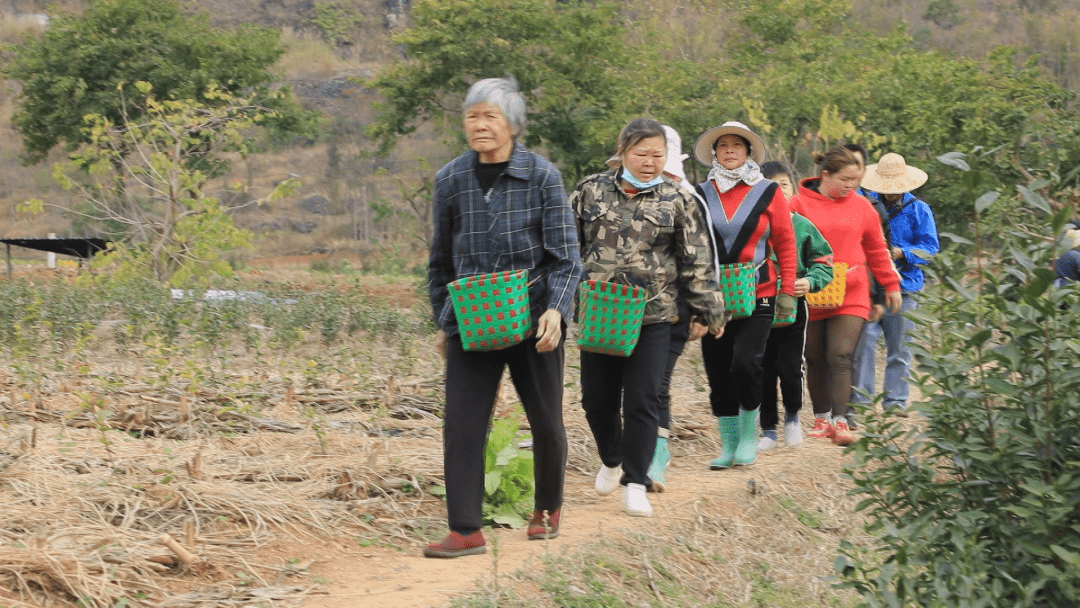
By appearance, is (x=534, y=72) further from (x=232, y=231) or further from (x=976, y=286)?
(x=976, y=286)

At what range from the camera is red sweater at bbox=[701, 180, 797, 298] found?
19.9 ft

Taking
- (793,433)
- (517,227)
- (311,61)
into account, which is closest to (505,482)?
(517,227)

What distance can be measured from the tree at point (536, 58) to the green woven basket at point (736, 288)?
1543 centimetres

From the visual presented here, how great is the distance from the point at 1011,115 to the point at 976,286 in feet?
38.8

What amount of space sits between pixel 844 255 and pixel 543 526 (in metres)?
3.17

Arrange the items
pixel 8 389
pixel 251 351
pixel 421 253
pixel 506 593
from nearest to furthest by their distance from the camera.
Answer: pixel 506 593
pixel 8 389
pixel 251 351
pixel 421 253

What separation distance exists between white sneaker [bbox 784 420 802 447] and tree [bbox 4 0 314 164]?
19228mm

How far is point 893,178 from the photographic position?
7824 millimetres

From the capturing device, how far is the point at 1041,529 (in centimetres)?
306

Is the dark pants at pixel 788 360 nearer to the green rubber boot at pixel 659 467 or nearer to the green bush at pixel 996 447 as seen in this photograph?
the green rubber boot at pixel 659 467

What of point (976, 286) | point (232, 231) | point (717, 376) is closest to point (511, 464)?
point (717, 376)

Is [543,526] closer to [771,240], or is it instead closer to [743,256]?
[743,256]

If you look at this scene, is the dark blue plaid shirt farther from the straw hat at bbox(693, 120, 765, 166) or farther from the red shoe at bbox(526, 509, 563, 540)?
the straw hat at bbox(693, 120, 765, 166)

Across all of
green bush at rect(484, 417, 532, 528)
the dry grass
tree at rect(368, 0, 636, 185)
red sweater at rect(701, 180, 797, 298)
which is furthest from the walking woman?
the dry grass
